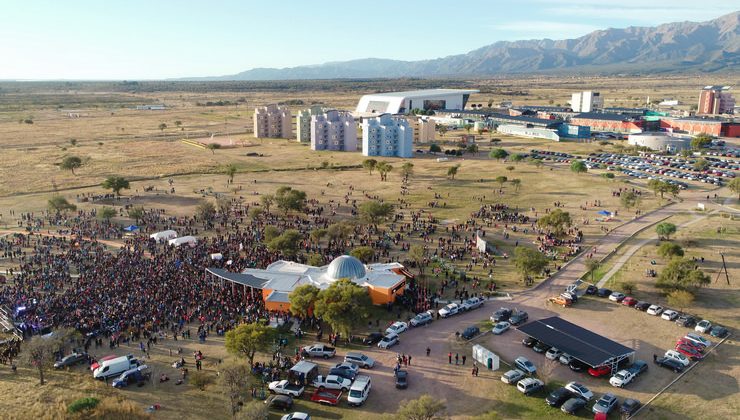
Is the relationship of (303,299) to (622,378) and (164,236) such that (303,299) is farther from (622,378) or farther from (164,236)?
(164,236)

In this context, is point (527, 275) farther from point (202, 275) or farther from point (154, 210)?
point (154, 210)

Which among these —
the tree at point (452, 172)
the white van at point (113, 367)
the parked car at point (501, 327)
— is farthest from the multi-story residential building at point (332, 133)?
the white van at point (113, 367)

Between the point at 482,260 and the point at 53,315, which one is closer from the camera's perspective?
the point at 53,315

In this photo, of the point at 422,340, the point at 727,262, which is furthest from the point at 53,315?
the point at 727,262

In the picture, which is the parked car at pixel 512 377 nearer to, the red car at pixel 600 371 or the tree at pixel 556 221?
the red car at pixel 600 371

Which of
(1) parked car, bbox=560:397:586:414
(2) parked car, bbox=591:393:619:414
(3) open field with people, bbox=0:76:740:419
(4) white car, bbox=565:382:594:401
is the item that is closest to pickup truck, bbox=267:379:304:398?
(3) open field with people, bbox=0:76:740:419

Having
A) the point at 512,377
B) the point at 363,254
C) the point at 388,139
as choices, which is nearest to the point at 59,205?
the point at 363,254
